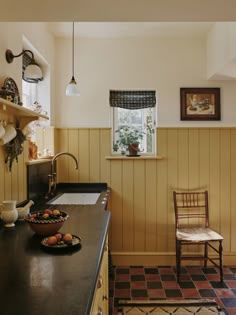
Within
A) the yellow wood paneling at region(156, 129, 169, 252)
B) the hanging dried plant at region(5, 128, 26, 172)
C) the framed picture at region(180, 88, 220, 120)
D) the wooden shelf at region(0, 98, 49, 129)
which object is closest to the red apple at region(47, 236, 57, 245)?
the hanging dried plant at region(5, 128, 26, 172)

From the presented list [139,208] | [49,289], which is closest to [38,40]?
[139,208]

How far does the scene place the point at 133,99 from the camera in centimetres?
360

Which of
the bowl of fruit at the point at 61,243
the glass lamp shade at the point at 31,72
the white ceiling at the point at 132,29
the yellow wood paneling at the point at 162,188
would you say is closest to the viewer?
the bowl of fruit at the point at 61,243

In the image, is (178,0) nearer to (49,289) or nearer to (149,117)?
(49,289)

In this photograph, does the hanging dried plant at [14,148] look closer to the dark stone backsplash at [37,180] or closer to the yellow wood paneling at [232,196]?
the dark stone backsplash at [37,180]

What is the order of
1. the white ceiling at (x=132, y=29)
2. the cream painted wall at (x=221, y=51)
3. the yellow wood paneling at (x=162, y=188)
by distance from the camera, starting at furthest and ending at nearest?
1. the yellow wood paneling at (x=162, y=188)
2. the white ceiling at (x=132, y=29)
3. the cream painted wall at (x=221, y=51)

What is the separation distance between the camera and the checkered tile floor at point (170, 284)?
9.26 ft

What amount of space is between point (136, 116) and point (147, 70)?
0.54 meters

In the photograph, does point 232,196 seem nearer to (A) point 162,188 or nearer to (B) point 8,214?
(A) point 162,188

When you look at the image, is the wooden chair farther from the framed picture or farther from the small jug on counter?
the small jug on counter

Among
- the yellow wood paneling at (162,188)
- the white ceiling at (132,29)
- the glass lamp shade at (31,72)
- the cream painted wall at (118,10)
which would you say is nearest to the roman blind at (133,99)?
the yellow wood paneling at (162,188)

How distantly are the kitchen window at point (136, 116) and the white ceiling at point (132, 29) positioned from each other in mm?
638

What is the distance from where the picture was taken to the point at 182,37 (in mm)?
3518

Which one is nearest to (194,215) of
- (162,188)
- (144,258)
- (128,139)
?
(162,188)
